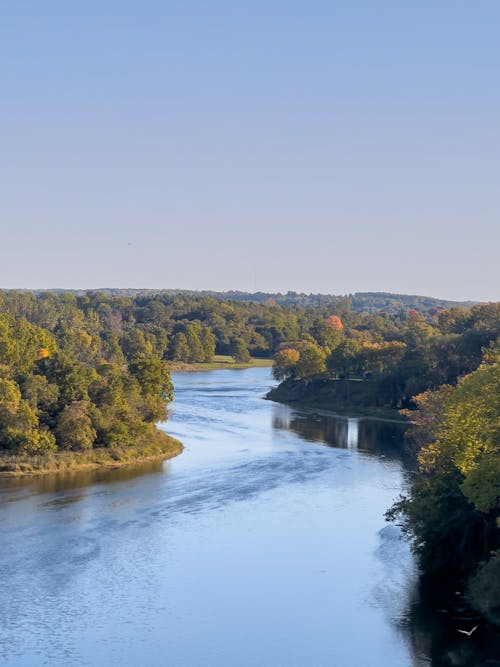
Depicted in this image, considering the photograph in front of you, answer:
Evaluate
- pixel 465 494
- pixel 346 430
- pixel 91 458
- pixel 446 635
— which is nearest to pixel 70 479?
pixel 91 458

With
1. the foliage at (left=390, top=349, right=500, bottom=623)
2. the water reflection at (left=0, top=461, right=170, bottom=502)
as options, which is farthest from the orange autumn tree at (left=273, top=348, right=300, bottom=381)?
the foliage at (left=390, top=349, right=500, bottom=623)

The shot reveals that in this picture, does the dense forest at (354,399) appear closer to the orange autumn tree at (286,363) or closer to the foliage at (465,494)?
the foliage at (465,494)

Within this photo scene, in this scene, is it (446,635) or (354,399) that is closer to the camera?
(446,635)

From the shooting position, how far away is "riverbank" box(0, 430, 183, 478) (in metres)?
54.4

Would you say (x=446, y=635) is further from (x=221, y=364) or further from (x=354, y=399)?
(x=221, y=364)

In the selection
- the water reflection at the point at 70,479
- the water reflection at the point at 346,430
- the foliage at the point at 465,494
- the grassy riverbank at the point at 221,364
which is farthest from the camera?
the grassy riverbank at the point at 221,364

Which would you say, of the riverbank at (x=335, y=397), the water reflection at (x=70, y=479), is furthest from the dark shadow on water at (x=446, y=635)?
the riverbank at (x=335, y=397)

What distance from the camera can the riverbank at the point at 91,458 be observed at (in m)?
54.4

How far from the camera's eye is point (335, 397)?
95.6 meters

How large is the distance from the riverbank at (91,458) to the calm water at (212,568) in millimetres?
1606

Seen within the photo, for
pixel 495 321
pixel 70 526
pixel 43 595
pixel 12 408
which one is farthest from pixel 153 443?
pixel 495 321

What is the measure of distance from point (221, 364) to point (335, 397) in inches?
2297

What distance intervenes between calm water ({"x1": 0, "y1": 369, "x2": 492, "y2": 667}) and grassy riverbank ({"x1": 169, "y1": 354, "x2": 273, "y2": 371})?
8310cm

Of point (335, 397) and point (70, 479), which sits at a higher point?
point (335, 397)
